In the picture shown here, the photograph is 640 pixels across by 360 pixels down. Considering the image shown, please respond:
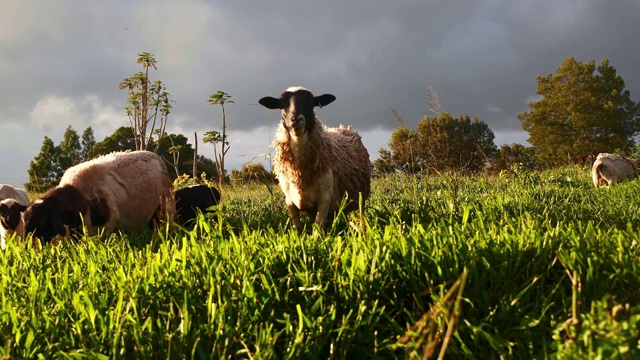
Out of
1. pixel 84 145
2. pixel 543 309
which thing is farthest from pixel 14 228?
pixel 84 145

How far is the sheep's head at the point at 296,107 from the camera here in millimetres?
5980

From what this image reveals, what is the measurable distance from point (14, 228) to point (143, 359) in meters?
5.39

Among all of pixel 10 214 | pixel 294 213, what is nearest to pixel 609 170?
pixel 294 213

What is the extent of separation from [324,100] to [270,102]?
764 millimetres

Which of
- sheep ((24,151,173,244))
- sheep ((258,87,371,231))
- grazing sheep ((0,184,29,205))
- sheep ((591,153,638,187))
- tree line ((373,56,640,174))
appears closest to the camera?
sheep ((24,151,173,244))

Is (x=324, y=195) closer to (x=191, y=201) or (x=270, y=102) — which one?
(x=270, y=102)

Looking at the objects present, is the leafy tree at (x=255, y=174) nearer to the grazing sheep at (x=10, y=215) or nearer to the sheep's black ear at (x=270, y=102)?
the sheep's black ear at (x=270, y=102)

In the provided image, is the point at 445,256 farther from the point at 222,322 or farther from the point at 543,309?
the point at 222,322

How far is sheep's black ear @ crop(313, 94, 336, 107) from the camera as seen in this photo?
6.66 metres

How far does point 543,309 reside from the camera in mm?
2566

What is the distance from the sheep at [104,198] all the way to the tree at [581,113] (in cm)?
3982

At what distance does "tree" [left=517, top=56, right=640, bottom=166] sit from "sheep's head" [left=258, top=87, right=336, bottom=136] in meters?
39.4

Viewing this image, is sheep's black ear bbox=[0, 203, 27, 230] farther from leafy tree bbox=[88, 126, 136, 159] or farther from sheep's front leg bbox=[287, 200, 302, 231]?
leafy tree bbox=[88, 126, 136, 159]

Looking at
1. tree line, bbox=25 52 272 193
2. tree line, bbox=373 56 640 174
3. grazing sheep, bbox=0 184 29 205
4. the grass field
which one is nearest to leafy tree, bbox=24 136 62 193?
tree line, bbox=25 52 272 193
